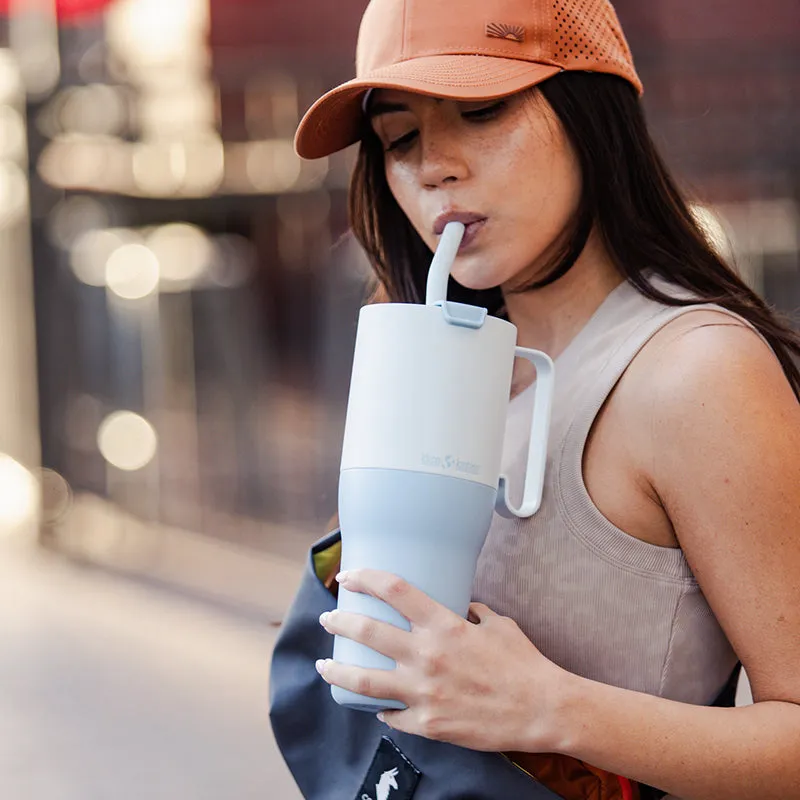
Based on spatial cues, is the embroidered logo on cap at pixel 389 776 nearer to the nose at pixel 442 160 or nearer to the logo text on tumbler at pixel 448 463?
the logo text on tumbler at pixel 448 463

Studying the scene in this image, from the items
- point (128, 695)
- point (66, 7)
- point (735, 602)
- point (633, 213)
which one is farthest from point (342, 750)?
point (66, 7)

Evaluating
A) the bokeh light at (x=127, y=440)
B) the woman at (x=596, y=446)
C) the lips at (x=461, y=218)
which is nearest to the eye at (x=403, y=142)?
the woman at (x=596, y=446)

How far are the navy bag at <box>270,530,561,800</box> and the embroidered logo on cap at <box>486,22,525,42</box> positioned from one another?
549 millimetres

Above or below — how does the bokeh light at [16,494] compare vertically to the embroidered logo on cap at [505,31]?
below

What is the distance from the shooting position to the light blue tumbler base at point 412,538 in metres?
1.11

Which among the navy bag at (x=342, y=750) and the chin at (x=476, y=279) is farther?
the chin at (x=476, y=279)

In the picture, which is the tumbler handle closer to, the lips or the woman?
the woman

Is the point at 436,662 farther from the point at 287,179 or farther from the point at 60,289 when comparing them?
the point at 60,289

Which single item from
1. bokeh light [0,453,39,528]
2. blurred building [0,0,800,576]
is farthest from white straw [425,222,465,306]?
bokeh light [0,453,39,528]

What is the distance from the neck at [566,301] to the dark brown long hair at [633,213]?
0.9 inches

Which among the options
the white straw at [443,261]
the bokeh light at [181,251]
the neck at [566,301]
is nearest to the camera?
the white straw at [443,261]

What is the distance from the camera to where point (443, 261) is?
4.00 feet

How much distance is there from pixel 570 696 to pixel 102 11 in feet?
15.5

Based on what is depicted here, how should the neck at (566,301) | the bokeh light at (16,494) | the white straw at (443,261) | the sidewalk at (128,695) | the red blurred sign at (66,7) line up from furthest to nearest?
the bokeh light at (16,494)
the red blurred sign at (66,7)
the sidewalk at (128,695)
the neck at (566,301)
the white straw at (443,261)
